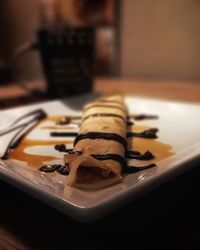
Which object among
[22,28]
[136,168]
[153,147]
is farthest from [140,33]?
[136,168]

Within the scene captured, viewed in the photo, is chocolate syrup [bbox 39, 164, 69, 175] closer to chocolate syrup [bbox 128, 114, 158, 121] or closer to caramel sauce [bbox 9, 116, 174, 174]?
caramel sauce [bbox 9, 116, 174, 174]

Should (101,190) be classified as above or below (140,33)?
below

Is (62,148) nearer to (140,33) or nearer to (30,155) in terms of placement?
(30,155)

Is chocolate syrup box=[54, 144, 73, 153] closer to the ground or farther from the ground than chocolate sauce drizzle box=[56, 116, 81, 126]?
farther from the ground

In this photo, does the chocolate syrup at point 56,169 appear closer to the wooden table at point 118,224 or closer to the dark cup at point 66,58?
the wooden table at point 118,224

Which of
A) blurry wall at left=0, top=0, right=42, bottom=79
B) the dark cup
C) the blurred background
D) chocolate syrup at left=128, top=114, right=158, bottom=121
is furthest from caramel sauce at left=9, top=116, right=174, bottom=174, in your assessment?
blurry wall at left=0, top=0, right=42, bottom=79

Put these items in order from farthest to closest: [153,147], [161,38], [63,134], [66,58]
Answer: [161,38] < [66,58] < [63,134] < [153,147]

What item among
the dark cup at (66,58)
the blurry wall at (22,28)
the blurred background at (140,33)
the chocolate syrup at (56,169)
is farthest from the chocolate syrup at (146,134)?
the blurry wall at (22,28)

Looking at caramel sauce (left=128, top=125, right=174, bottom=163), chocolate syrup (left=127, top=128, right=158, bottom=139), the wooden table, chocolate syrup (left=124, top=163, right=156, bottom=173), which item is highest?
chocolate syrup (left=124, top=163, right=156, bottom=173)
